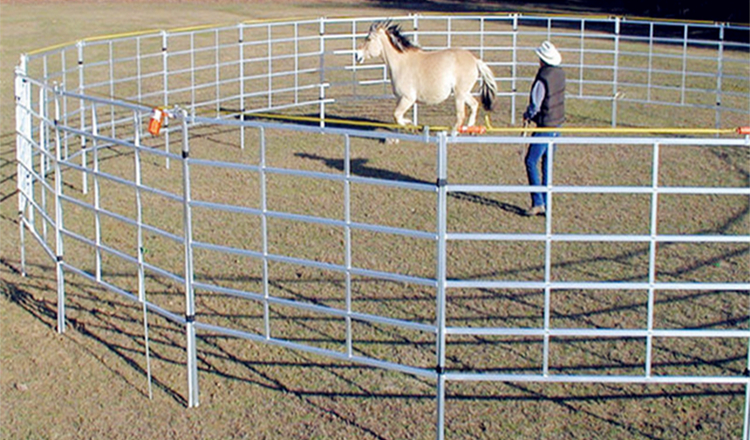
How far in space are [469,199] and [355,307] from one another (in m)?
3.56

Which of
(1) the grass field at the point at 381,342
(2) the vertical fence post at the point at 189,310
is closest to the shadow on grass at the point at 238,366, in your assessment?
(1) the grass field at the point at 381,342

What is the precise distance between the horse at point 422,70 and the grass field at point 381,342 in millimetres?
2231

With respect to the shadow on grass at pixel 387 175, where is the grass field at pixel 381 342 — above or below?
below

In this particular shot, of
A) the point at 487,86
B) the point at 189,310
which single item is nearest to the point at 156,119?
the point at 189,310

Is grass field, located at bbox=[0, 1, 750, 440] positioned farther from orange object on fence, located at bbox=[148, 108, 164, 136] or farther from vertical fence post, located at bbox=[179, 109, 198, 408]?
orange object on fence, located at bbox=[148, 108, 164, 136]

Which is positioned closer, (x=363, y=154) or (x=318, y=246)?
(x=318, y=246)

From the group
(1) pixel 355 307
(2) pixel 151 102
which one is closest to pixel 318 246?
(1) pixel 355 307

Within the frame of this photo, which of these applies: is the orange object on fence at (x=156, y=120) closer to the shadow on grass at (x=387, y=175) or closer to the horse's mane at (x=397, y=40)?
the shadow on grass at (x=387, y=175)

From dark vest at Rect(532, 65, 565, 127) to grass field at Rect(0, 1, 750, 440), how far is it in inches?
35.1

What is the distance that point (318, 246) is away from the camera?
31.4 ft

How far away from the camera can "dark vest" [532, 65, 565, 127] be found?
34.9ft

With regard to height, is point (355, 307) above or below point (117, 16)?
below

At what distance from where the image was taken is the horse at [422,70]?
1380 cm

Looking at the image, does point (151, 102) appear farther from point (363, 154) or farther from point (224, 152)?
point (363, 154)
